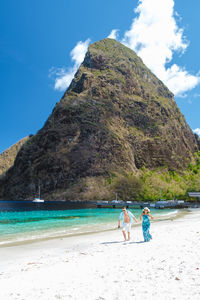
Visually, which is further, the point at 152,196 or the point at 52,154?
the point at 52,154

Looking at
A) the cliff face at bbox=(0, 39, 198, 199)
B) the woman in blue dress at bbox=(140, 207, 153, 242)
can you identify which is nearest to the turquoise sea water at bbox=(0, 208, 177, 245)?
the woman in blue dress at bbox=(140, 207, 153, 242)

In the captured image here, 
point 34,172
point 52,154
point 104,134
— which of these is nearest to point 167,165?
point 104,134

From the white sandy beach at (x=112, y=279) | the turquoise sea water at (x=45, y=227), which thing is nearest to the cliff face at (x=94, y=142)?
the turquoise sea water at (x=45, y=227)

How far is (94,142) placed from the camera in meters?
158

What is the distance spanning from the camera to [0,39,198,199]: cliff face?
153000 millimetres

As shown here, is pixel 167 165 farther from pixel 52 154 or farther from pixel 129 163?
pixel 52 154

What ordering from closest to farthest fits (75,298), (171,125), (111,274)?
(75,298), (111,274), (171,125)

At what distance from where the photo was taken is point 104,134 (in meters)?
161

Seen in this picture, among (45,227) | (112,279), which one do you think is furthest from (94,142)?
(112,279)

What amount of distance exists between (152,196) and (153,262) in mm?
133712

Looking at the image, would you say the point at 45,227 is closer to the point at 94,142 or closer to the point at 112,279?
the point at 112,279

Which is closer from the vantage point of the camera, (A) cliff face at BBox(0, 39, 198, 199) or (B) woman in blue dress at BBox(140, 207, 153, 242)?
(B) woman in blue dress at BBox(140, 207, 153, 242)

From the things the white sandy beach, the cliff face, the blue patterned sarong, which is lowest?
the white sandy beach

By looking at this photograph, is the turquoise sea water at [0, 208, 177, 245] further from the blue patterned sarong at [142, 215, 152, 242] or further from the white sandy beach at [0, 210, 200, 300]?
the white sandy beach at [0, 210, 200, 300]
